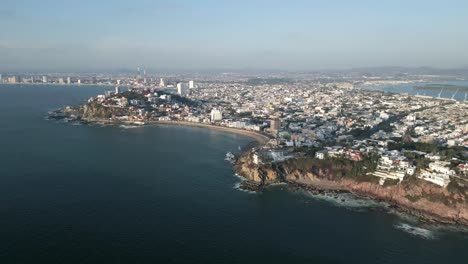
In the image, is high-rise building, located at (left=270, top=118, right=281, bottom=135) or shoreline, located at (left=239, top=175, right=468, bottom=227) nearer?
shoreline, located at (left=239, top=175, right=468, bottom=227)

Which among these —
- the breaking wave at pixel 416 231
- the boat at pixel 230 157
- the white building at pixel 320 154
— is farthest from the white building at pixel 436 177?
the boat at pixel 230 157

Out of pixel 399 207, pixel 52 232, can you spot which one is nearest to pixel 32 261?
pixel 52 232

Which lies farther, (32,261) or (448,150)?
(448,150)

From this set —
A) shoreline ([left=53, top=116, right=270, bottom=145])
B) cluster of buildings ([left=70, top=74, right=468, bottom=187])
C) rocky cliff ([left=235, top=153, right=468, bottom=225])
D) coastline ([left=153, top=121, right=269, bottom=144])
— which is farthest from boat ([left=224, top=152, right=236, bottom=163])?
coastline ([left=153, top=121, right=269, bottom=144])

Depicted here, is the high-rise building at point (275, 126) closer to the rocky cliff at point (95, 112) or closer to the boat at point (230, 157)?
the boat at point (230, 157)

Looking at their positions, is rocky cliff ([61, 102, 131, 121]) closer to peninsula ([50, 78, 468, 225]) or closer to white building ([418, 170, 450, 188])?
peninsula ([50, 78, 468, 225])

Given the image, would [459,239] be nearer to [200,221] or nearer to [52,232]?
[200,221]

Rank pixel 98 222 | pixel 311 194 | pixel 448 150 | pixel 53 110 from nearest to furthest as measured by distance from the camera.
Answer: pixel 98 222 < pixel 311 194 < pixel 448 150 < pixel 53 110

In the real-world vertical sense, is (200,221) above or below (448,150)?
below
